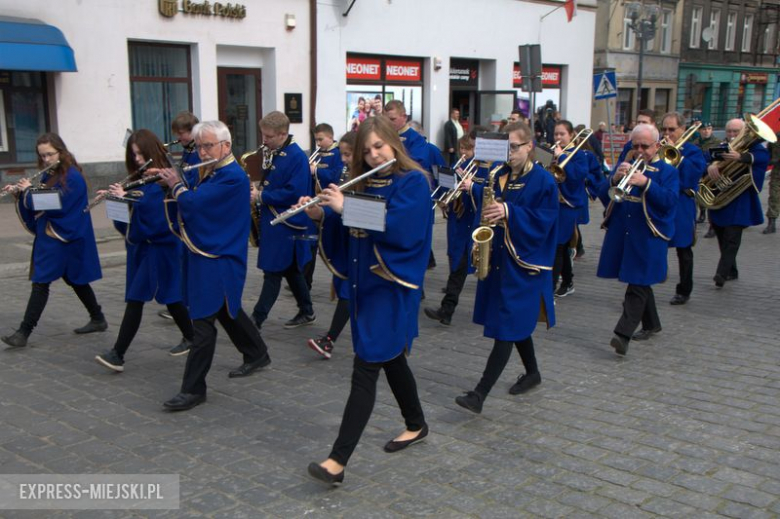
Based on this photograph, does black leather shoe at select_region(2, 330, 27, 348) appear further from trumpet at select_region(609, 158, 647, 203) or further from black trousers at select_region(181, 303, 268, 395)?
trumpet at select_region(609, 158, 647, 203)

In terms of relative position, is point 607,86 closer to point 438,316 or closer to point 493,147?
point 438,316

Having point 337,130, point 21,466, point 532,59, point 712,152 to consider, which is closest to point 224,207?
point 21,466

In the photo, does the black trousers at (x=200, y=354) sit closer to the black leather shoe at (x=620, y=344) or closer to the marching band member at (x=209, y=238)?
the marching band member at (x=209, y=238)

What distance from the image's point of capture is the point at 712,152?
29.6ft

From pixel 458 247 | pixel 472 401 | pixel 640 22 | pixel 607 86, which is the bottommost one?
pixel 472 401

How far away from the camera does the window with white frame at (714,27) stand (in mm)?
39844

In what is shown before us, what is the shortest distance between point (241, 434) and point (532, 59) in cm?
1104

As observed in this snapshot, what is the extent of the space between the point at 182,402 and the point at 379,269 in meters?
1.89

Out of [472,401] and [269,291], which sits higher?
[269,291]

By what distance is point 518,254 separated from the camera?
5066 millimetres

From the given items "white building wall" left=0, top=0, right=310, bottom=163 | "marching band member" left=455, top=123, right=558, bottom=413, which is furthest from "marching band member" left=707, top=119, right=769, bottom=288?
"white building wall" left=0, top=0, right=310, bottom=163

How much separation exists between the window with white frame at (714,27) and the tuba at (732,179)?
3415cm

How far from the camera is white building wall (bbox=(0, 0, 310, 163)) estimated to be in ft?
47.5

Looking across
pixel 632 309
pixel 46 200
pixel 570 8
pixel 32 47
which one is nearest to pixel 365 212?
pixel 632 309
